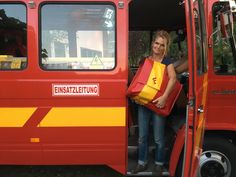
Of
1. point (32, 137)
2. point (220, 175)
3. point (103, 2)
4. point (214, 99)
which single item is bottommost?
point (220, 175)

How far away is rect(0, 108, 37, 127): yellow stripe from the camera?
16.9 feet

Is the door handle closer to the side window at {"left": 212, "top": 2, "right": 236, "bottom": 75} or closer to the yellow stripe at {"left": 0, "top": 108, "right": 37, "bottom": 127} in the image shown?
the side window at {"left": 212, "top": 2, "right": 236, "bottom": 75}

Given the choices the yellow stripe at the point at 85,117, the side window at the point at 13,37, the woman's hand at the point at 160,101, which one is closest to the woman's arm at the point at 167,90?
the woman's hand at the point at 160,101

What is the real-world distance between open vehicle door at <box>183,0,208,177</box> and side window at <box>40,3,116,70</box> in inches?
38.6

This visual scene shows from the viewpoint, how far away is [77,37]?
5152 millimetres

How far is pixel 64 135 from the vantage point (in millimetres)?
5227

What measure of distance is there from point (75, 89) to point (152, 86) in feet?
2.90

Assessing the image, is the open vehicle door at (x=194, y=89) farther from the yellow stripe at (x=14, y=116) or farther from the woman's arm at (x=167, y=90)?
the yellow stripe at (x=14, y=116)

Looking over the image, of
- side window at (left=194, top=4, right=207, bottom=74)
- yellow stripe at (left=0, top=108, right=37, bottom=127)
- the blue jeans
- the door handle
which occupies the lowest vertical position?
the blue jeans

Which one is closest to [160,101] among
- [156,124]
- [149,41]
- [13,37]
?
[156,124]

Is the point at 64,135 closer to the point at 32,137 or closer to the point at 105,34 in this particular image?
the point at 32,137

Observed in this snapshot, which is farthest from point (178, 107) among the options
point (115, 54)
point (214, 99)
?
point (115, 54)

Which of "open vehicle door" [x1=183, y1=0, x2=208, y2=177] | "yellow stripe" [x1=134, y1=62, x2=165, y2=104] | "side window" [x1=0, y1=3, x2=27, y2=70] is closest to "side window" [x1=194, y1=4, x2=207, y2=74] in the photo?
"open vehicle door" [x1=183, y1=0, x2=208, y2=177]

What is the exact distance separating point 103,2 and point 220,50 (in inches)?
58.3
